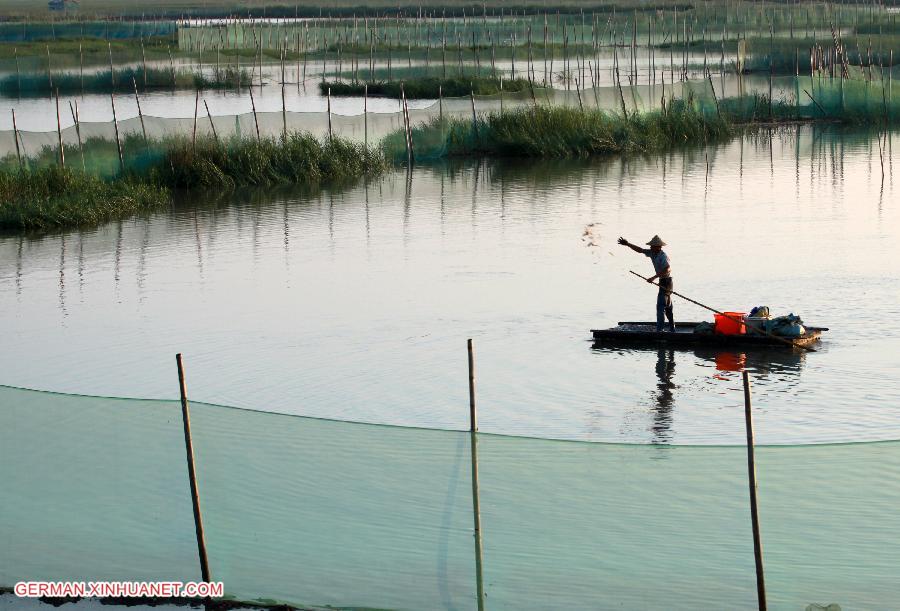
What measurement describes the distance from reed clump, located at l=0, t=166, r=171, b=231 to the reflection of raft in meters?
12.9

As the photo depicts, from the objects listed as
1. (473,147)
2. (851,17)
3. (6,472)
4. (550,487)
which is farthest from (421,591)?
(851,17)

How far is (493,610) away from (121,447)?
2526 mm

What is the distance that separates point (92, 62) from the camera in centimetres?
5503

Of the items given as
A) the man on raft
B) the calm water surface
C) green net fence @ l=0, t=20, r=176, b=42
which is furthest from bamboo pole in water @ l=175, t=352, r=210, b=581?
green net fence @ l=0, t=20, r=176, b=42

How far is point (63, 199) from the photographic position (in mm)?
25328

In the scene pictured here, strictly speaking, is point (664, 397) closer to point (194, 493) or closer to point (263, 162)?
point (194, 493)

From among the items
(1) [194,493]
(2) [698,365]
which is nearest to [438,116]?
(2) [698,365]

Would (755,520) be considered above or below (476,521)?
above

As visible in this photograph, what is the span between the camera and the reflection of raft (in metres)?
14.4

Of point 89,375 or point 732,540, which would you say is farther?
point 89,375

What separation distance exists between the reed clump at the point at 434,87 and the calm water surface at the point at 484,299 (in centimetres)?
1425

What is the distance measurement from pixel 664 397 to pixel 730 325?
61.4 inches

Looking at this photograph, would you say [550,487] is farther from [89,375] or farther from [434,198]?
[434,198]

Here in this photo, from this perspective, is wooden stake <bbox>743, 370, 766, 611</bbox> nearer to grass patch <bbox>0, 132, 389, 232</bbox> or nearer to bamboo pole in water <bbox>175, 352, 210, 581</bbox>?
bamboo pole in water <bbox>175, 352, 210, 581</bbox>
